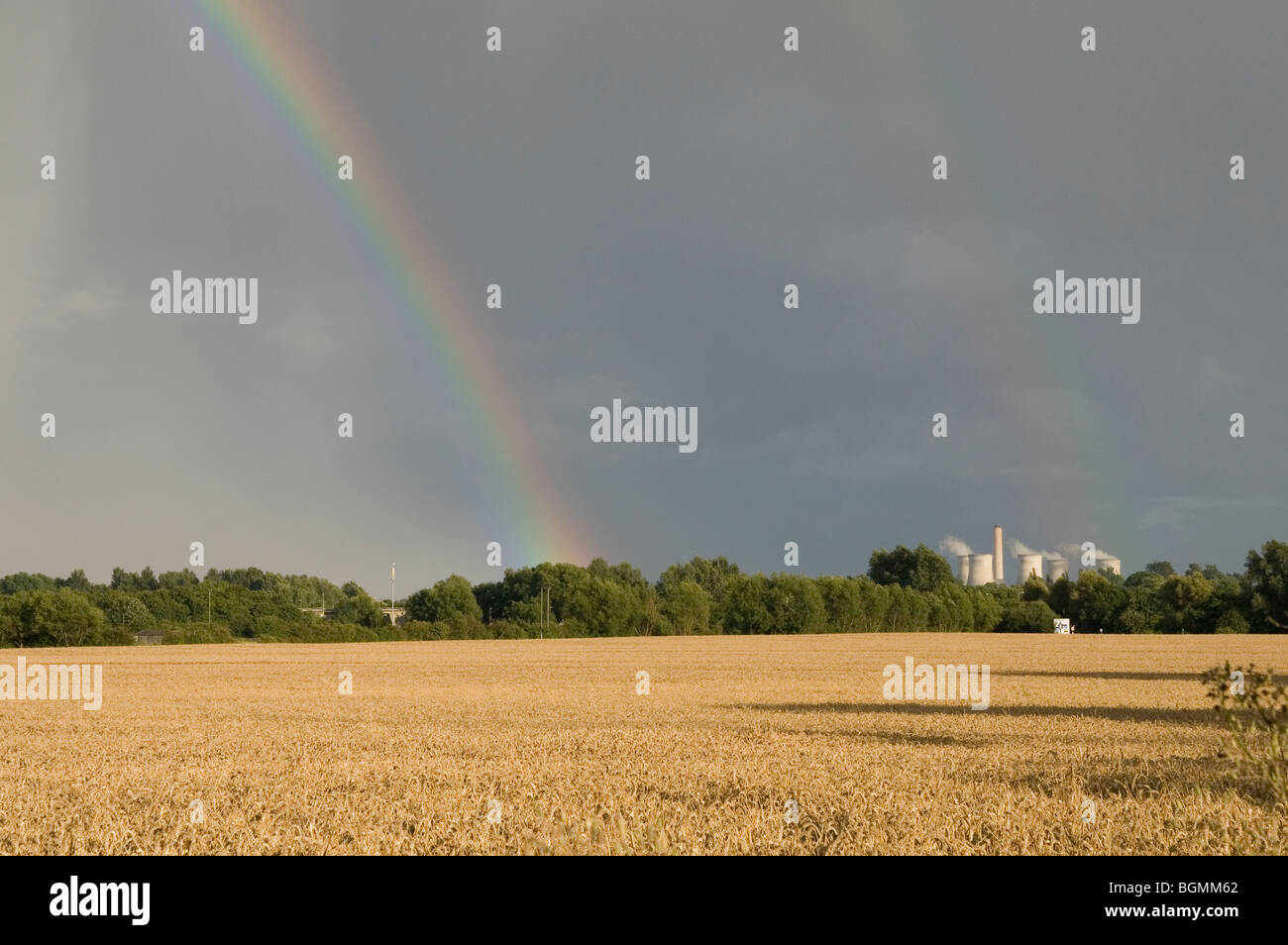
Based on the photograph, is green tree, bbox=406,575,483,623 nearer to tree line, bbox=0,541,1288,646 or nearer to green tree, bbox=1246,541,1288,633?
tree line, bbox=0,541,1288,646

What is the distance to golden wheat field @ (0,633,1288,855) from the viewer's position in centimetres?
1039

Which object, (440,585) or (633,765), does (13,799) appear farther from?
(440,585)

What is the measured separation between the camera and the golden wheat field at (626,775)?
34.1 feet

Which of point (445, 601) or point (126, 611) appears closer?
point (126, 611)

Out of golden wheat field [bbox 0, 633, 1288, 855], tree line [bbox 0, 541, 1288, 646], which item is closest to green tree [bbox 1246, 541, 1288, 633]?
tree line [bbox 0, 541, 1288, 646]

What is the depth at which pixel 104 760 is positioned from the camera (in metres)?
17.4

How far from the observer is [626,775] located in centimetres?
1498

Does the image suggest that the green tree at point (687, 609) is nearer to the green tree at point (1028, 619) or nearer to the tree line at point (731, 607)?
the tree line at point (731, 607)
